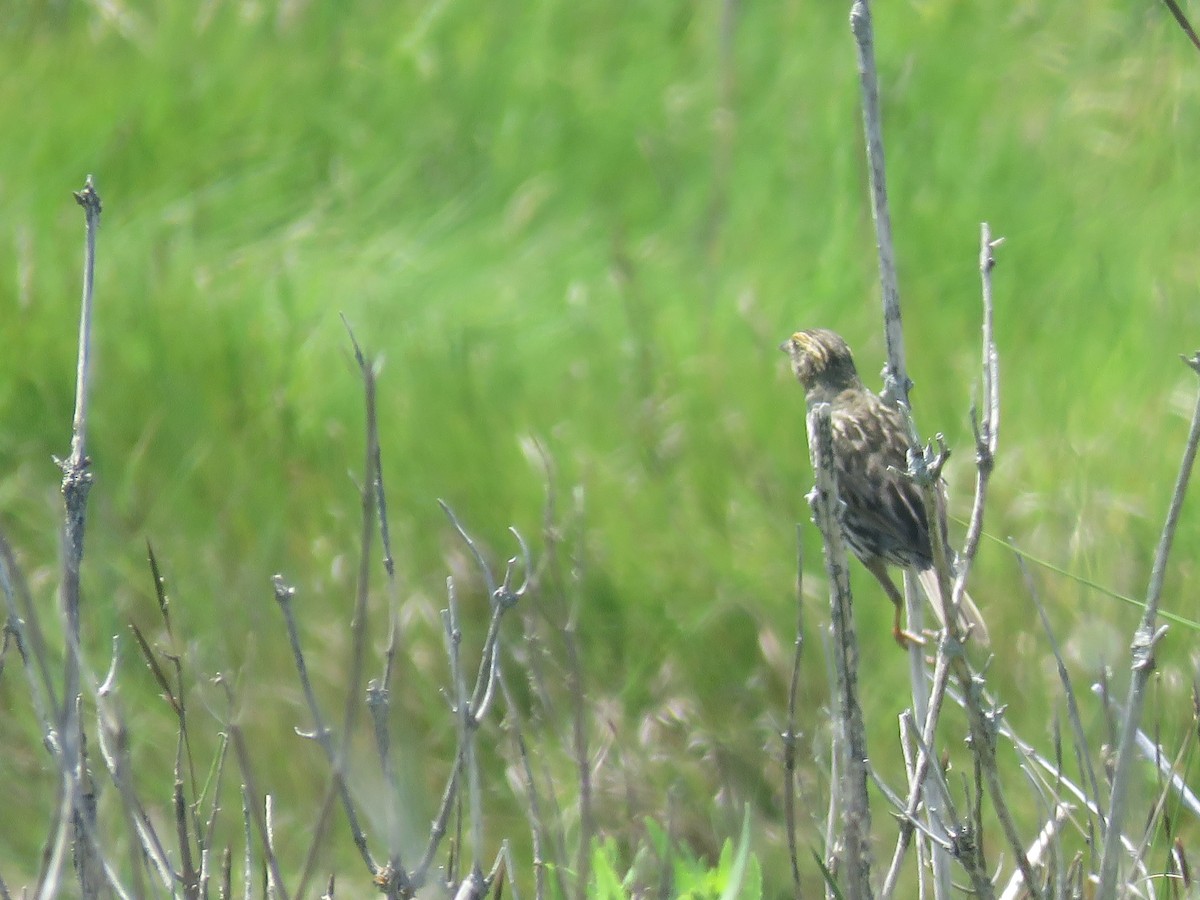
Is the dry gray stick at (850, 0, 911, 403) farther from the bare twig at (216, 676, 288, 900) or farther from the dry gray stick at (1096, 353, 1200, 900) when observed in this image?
the bare twig at (216, 676, 288, 900)

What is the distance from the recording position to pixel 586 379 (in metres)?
5.85

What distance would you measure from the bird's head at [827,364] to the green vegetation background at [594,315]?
30.0 inches

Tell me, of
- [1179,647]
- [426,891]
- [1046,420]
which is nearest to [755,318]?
[1046,420]

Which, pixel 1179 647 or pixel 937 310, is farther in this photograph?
pixel 937 310

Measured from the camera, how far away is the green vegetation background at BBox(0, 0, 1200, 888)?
4949 mm

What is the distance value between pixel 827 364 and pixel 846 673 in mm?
1997

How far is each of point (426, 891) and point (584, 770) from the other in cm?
56

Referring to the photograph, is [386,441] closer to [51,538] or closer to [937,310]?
[51,538]

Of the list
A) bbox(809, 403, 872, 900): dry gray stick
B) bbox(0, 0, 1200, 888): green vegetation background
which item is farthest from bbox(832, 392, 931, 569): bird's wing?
bbox(809, 403, 872, 900): dry gray stick

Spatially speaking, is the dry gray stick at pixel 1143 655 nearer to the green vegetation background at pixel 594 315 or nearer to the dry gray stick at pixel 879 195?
the dry gray stick at pixel 879 195

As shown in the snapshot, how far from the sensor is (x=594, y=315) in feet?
20.6

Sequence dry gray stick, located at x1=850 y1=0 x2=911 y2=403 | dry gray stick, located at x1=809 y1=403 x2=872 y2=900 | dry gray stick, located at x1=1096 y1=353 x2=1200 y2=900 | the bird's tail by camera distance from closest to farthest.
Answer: dry gray stick, located at x1=1096 y1=353 x2=1200 y2=900, dry gray stick, located at x1=809 y1=403 x2=872 y2=900, dry gray stick, located at x1=850 y1=0 x2=911 y2=403, the bird's tail

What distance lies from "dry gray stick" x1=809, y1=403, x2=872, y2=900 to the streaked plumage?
103cm

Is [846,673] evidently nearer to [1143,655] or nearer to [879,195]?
[1143,655]
